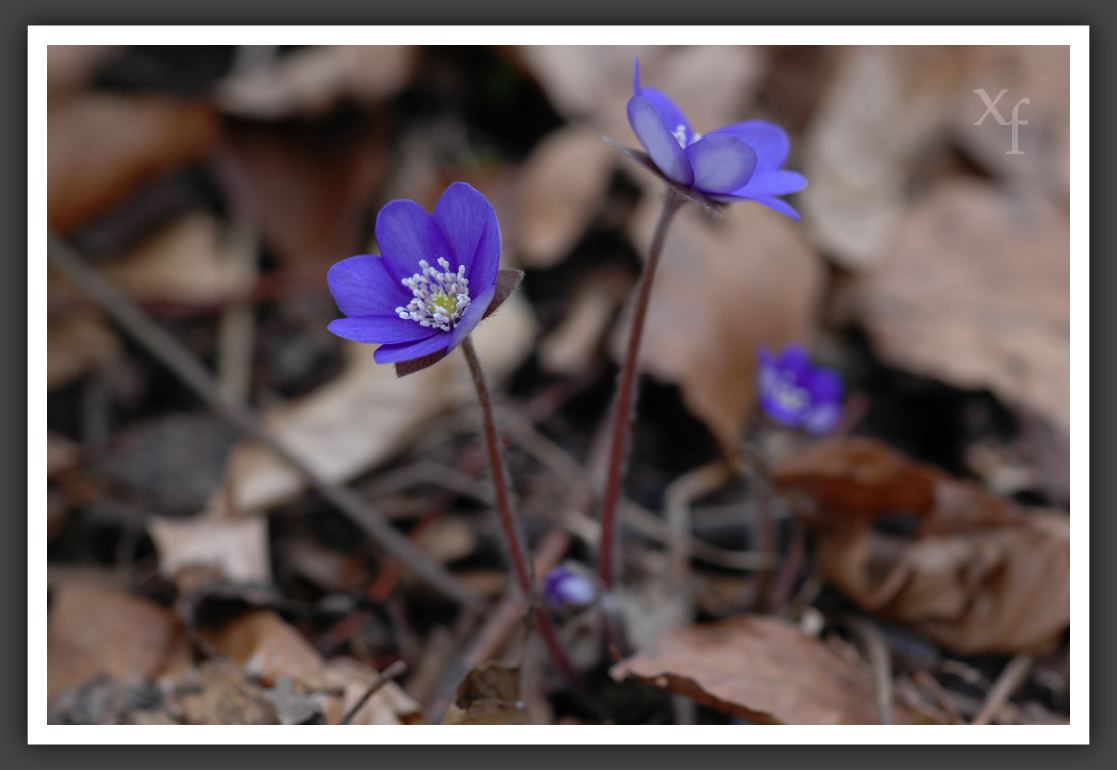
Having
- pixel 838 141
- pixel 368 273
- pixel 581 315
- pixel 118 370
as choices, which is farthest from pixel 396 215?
pixel 838 141

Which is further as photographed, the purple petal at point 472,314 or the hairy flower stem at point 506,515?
the hairy flower stem at point 506,515

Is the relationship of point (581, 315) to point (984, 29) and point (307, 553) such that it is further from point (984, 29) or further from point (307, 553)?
point (984, 29)

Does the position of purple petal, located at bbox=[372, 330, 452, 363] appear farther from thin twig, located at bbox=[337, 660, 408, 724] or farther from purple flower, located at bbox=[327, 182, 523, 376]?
thin twig, located at bbox=[337, 660, 408, 724]

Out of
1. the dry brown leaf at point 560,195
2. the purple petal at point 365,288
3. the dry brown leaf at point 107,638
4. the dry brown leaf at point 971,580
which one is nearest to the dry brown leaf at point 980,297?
the dry brown leaf at point 971,580

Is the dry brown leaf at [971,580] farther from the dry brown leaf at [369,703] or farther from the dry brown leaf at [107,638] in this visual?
the dry brown leaf at [107,638]

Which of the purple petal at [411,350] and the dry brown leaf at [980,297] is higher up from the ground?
the dry brown leaf at [980,297]

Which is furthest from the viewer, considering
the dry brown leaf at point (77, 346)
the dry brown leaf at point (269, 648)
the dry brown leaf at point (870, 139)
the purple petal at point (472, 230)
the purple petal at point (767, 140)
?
the dry brown leaf at point (870, 139)
